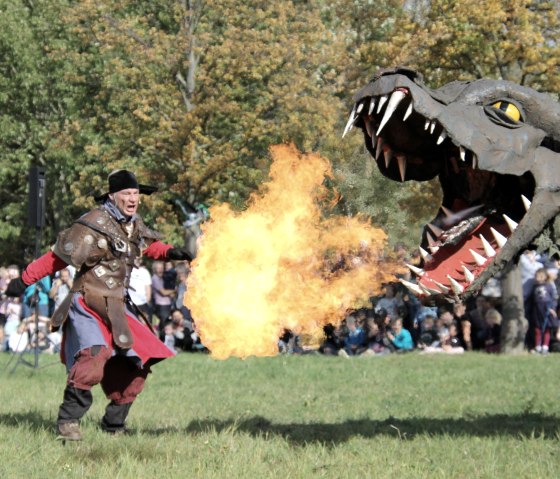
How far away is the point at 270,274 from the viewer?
28.7 feet

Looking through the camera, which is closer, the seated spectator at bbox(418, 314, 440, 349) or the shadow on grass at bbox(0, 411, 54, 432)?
the shadow on grass at bbox(0, 411, 54, 432)

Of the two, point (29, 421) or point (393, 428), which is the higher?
point (393, 428)

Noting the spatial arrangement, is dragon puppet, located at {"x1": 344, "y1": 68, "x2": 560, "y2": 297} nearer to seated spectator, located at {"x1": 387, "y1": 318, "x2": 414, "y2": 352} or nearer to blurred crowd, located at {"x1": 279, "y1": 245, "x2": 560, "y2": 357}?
blurred crowd, located at {"x1": 279, "y1": 245, "x2": 560, "y2": 357}

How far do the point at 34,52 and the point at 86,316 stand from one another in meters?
28.9

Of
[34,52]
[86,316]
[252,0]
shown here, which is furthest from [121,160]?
[86,316]

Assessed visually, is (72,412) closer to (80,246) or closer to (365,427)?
(80,246)

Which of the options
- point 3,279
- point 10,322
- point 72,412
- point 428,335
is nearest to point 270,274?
point 72,412

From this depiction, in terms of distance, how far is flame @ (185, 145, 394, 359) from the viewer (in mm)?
8633

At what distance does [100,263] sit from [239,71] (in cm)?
1786

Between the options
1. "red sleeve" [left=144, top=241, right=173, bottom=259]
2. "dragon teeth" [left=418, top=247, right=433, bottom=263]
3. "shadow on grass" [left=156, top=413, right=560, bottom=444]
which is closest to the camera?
"dragon teeth" [left=418, top=247, right=433, bottom=263]

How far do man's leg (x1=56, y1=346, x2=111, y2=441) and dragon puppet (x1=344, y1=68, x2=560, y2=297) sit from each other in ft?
9.19

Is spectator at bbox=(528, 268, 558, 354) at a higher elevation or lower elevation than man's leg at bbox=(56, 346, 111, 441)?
lower

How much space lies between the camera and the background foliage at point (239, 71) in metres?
17.9

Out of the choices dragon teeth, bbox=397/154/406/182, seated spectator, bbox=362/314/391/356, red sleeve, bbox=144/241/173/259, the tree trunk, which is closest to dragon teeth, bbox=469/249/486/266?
dragon teeth, bbox=397/154/406/182
